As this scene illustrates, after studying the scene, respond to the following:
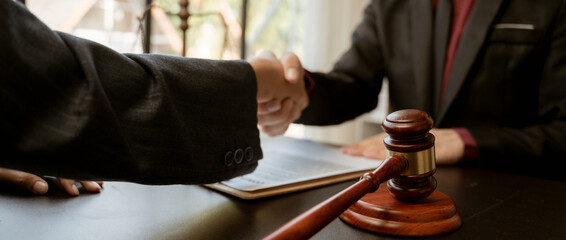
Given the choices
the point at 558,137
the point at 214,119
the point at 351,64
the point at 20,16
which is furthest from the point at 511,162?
the point at 20,16

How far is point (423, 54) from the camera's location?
1478mm

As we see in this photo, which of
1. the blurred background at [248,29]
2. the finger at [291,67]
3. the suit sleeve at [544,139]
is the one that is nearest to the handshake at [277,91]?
the finger at [291,67]

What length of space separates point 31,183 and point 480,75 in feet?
4.09

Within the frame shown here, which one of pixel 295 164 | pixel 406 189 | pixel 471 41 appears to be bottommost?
pixel 295 164

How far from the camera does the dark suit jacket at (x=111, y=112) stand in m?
0.48

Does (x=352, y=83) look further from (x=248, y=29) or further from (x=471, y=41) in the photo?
(x=248, y=29)

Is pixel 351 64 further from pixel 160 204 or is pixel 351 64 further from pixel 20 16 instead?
pixel 20 16

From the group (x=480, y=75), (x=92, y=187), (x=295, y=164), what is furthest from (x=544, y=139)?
(x=92, y=187)

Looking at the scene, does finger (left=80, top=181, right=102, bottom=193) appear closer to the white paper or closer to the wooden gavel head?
the white paper

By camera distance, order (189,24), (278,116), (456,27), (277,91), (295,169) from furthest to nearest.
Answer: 1. (189,24)
2. (456,27)
3. (278,116)
4. (277,91)
5. (295,169)

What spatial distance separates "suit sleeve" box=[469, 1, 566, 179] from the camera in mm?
1127

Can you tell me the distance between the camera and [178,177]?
0.59m

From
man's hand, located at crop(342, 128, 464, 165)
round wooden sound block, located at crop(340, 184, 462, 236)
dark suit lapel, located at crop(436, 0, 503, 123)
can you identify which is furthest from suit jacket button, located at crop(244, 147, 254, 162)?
dark suit lapel, located at crop(436, 0, 503, 123)

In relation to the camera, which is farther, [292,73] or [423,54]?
[423,54]
